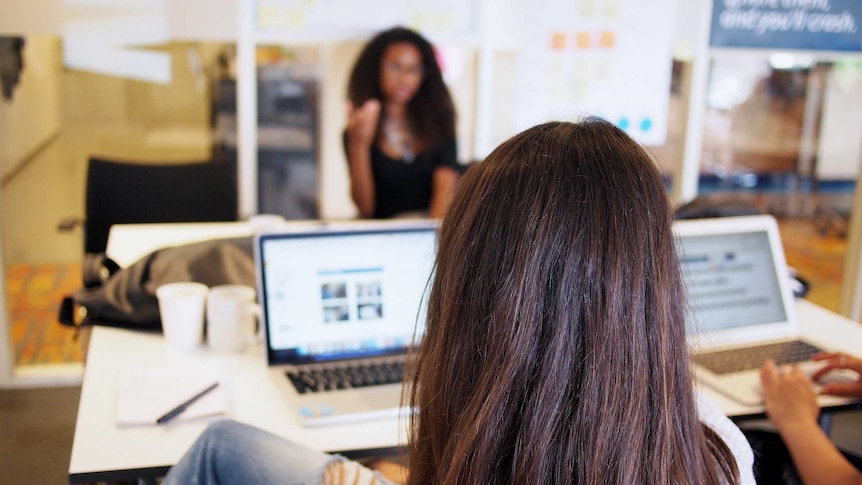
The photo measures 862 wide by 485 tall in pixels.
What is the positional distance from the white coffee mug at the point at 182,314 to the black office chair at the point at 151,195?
1.20m

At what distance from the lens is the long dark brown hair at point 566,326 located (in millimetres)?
792

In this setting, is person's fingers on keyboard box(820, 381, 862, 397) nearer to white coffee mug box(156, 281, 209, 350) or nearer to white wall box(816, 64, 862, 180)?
white coffee mug box(156, 281, 209, 350)

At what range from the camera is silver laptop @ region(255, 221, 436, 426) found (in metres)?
1.57

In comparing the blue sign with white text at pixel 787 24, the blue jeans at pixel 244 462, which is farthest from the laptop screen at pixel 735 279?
the blue sign with white text at pixel 787 24

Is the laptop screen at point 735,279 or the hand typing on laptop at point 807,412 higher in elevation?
the laptop screen at point 735,279

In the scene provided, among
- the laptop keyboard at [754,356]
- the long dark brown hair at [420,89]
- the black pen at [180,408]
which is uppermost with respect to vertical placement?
the long dark brown hair at [420,89]

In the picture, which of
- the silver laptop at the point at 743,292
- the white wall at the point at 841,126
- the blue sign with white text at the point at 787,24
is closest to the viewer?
A: the silver laptop at the point at 743,292

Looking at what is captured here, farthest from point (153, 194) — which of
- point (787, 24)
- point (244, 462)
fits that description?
point (787, 24)

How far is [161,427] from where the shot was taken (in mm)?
1373

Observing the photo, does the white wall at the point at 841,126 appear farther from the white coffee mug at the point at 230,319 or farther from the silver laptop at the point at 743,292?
the white coffee mug at the point at 230,319

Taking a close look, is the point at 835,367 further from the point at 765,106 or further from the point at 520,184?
the point at 765,106

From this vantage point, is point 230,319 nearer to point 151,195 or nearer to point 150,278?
point 150,278

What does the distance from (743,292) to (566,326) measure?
1213mm

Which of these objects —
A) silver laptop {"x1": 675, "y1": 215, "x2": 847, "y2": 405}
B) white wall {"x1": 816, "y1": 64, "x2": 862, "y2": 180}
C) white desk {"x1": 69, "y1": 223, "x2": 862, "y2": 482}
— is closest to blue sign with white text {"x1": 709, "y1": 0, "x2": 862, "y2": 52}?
white wall {"x1": 816, "y1": 64, "x2": 862, "y2": 180}
